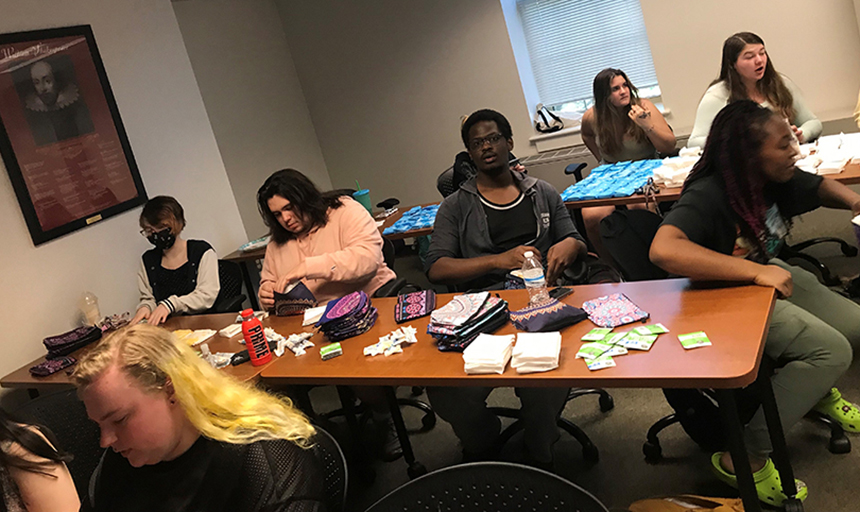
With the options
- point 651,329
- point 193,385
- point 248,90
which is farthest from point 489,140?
point 248,90

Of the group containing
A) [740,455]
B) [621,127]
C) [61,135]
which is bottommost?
[740,455]

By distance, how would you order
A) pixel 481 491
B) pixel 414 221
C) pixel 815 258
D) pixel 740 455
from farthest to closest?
pixel 414 221 → pixel 815 258 → pixel 740 455 → pixel 481 491

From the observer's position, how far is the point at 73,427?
2.22 metres

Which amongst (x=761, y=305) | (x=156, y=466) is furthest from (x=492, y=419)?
(x=156, y=466)

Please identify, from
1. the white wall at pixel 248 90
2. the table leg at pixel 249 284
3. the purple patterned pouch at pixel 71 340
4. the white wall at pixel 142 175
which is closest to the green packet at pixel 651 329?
the purple patterned pouch at pixel 71 340

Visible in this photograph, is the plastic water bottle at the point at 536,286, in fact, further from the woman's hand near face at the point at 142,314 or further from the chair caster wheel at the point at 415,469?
the woman's hand near face at the point at 142,314

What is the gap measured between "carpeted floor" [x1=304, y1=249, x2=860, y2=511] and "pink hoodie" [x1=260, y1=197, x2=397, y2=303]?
2.54 feet

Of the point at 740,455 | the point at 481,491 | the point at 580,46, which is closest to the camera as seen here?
the point at 481,491

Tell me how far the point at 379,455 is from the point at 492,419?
0.73 m

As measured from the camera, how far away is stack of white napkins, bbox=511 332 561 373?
6.23 feet

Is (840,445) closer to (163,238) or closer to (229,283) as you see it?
(229,283)

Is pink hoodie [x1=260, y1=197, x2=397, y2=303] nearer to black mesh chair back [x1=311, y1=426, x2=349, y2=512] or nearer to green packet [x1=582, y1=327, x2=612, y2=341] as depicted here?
green packet [x1=582, y1=327, x2=612, y2=341]

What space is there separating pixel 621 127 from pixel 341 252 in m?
2.19

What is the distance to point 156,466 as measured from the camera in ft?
4.97
